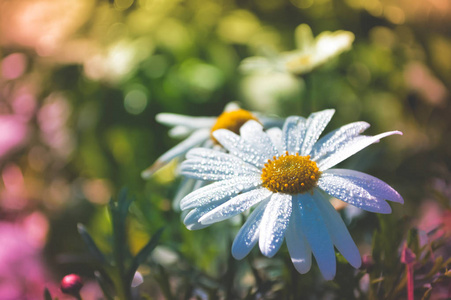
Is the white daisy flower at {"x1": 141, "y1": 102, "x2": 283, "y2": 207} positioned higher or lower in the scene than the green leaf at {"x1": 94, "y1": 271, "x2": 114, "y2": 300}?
higher

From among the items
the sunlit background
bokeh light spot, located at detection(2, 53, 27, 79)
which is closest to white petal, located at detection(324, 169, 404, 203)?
the sunlit background

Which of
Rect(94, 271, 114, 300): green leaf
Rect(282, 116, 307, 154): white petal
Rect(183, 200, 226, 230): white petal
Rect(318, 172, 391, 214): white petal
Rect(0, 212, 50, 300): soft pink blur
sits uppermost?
Rect(318, 172, 391, 214): white petal

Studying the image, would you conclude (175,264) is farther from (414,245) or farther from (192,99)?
(192,99)

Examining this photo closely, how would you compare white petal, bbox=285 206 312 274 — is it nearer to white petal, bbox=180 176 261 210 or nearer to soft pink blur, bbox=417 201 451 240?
white petal, bbox=180 176 261 210

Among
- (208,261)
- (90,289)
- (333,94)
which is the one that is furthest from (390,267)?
(333,94)

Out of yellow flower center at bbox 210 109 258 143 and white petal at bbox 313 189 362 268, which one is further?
yellow flower center at bbox 210 109 258 143

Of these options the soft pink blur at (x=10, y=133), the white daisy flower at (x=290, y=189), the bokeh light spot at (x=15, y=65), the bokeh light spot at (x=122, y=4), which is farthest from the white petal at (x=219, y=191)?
the bokeh light spot at (x=122, y=4)

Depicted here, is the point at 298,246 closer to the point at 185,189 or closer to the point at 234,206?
the point at 234,206

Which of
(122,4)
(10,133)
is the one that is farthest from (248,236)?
(122,4)
